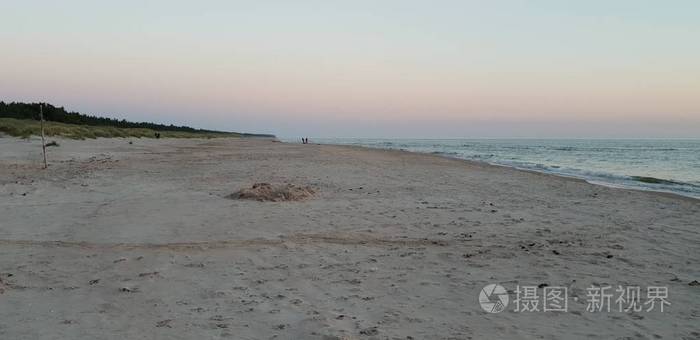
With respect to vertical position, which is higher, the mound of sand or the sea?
the mound of sand

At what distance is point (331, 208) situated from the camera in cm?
1014

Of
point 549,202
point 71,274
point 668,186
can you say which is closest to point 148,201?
point 71,274

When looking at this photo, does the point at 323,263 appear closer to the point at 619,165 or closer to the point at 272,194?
the point at 272,194

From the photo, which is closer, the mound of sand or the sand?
the sand

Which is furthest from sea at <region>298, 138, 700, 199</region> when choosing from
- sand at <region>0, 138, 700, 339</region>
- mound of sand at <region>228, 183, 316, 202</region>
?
mound of sand at <region>228, 183, 316, 202</region>

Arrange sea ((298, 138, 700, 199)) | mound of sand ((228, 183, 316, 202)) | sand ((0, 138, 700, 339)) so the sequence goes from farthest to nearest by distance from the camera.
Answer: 1. sea ((298, 138, 700, 199))
2. mound of sand ((228, 183, 316, 202))
3. sand ((0, 138, 700, 339))

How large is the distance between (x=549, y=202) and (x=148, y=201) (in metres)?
9.52

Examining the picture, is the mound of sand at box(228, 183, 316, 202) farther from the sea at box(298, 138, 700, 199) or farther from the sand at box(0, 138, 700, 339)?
the sea at box(298, 138, 700, 199)

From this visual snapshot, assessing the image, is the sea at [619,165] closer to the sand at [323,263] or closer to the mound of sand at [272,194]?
the sand at [323,263]

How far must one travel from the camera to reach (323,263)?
6.10 m

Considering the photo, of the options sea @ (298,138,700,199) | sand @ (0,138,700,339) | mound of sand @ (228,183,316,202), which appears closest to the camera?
sand @ (0,138,700,339)

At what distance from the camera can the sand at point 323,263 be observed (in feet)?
13.8

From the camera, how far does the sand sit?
421 centimetres

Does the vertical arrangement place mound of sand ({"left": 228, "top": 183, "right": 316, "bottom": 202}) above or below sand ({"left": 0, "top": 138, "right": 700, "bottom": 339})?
above
